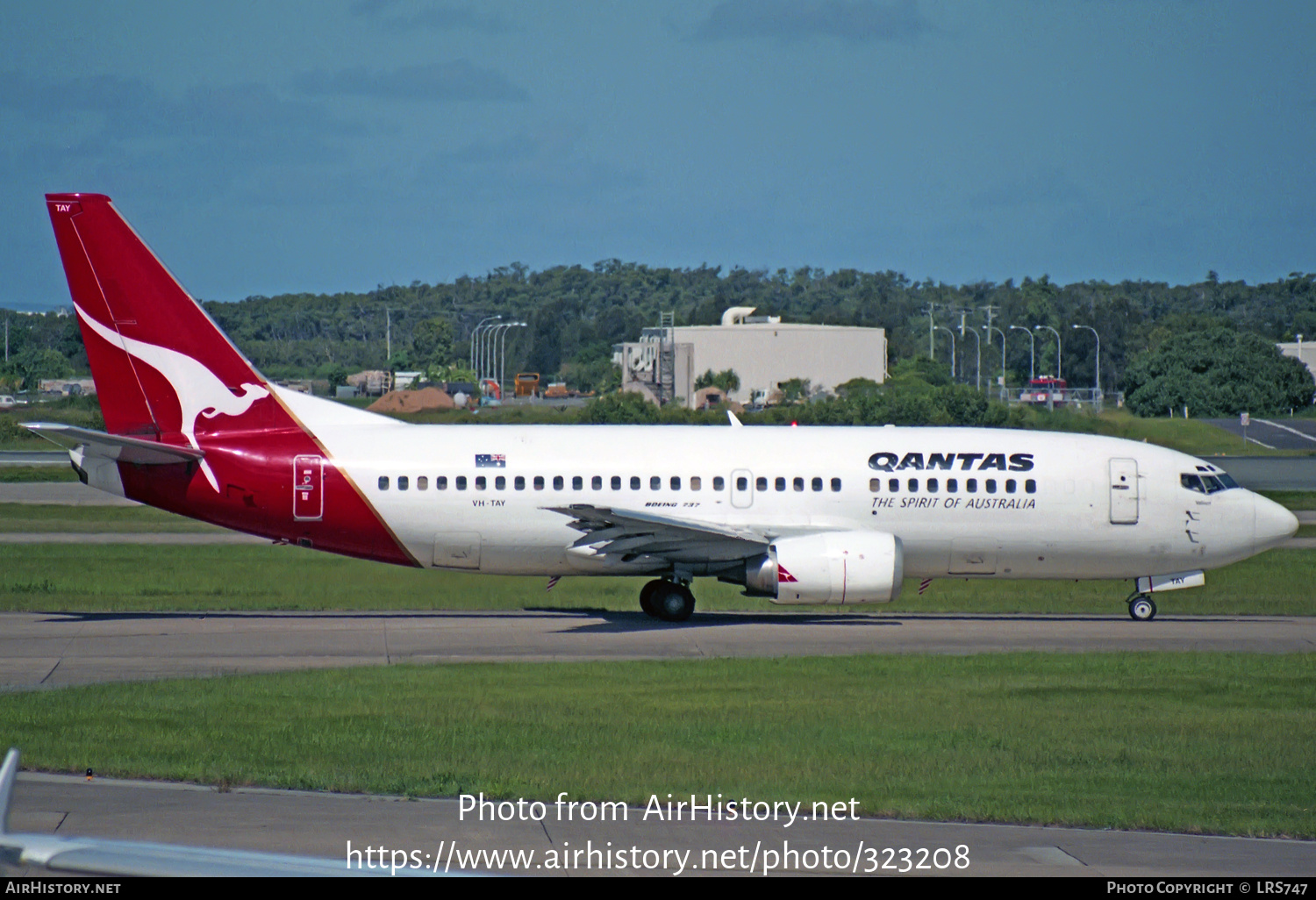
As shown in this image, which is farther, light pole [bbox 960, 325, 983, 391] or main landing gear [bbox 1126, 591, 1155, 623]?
light pole [bbox 960, 325, 983, 391]

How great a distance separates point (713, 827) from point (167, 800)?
185 inches

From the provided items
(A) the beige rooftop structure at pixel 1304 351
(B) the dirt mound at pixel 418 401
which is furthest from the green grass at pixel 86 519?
(A) the beige rooftop structure at pixel 1304 351

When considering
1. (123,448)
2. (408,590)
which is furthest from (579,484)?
(123,448)

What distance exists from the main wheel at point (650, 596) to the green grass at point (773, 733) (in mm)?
5174

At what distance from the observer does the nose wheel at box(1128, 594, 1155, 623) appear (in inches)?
1030

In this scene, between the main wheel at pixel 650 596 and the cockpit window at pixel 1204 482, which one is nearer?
the main wheel at pixel 650 596

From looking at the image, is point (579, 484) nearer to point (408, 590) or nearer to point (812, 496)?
point (812, 496)

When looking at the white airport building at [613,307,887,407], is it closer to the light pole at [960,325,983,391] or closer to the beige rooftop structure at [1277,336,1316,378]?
the light pole at [960,325,983,391]

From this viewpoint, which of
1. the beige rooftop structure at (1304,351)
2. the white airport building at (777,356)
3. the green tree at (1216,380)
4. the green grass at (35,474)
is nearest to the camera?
the green grass at (35,474)

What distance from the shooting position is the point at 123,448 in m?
24.3

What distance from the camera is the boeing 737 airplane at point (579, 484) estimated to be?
25.0 meters

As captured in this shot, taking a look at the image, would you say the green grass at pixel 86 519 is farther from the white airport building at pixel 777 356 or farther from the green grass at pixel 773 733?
the white airport building at pixel 777 356

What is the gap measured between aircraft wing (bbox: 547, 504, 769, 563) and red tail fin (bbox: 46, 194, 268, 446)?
21.3ft

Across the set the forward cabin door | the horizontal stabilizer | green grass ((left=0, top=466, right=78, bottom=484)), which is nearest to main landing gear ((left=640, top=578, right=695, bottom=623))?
the forward cabin door
